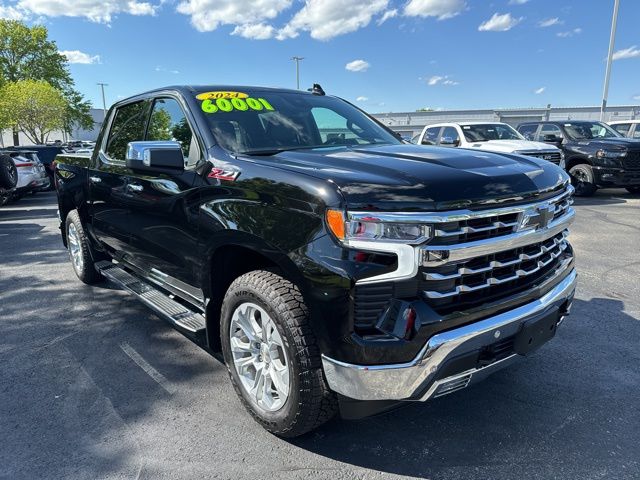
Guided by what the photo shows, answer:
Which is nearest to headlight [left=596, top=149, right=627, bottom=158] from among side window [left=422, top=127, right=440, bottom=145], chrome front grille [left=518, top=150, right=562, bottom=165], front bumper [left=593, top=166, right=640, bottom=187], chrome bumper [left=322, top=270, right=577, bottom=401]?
front bumper [left=593, top=166, right=640, bottom=187]

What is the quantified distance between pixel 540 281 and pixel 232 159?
1.88 meters

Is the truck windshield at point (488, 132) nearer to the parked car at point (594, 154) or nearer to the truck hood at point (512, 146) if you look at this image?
the truck hood at point (512, 146)

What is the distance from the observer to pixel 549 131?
13070mm

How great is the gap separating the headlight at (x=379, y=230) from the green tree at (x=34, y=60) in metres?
52.0

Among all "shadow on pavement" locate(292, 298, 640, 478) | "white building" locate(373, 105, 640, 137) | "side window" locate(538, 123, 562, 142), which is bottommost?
"shadow on pavement" locate(292, 298, 640, 478)

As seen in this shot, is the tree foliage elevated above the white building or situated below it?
above

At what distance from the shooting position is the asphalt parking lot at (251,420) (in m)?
2.43

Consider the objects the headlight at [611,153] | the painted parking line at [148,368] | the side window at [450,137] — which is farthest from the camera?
the side window at [450,137]

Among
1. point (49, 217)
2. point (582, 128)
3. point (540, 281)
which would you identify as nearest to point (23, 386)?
point (540, 281)

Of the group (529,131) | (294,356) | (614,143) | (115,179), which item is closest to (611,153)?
(614,143)

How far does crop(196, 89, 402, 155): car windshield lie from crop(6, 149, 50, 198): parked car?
11873 millimetres

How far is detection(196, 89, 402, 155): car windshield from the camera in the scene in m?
3.13

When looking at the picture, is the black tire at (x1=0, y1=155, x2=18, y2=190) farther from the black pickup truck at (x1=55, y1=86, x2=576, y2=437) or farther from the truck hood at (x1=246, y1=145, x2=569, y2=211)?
the truck hood at (x1=246, y1=145, x2=569, y2=211)

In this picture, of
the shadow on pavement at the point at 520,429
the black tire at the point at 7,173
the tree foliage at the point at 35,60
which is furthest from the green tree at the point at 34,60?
the shadow on pavement at the point at 520,429
